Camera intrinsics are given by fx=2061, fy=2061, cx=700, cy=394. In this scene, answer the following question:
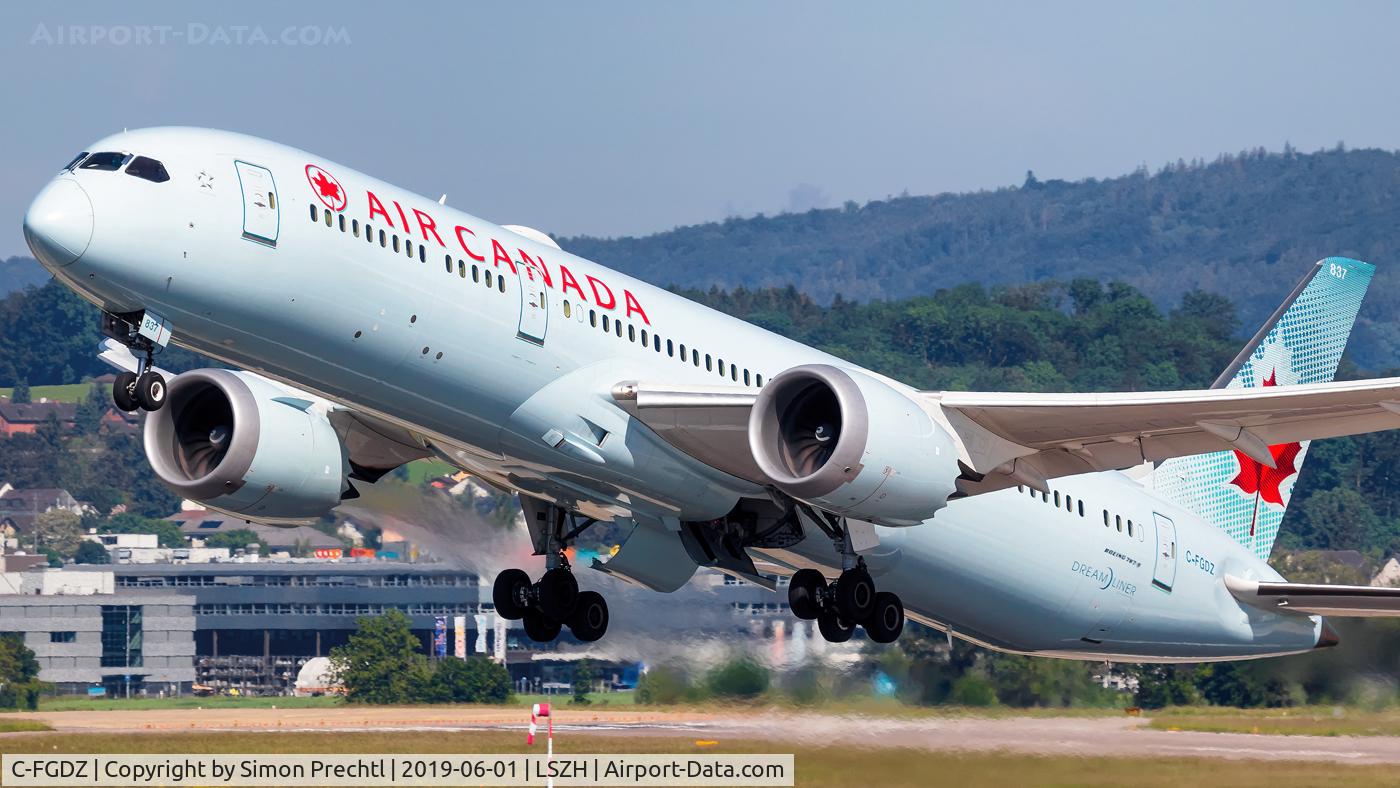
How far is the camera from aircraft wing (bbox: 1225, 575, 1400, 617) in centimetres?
2947

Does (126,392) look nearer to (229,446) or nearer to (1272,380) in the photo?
(229,446)

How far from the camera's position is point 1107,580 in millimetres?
30516

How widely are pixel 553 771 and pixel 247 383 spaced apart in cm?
812

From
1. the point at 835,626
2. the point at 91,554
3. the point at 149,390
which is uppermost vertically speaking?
the point at 91,554

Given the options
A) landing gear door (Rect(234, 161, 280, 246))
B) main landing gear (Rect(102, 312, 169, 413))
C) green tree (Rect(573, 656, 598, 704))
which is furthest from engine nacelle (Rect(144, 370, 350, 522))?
green tree (Rect(573, 656, 598, 704))

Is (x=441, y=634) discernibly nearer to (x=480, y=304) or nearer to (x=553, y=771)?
(x=553, y=771)

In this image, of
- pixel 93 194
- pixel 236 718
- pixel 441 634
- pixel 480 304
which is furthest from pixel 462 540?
pixel 441 634

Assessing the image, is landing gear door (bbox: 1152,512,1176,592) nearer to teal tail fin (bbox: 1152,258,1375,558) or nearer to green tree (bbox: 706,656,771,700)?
teal tail fin (bbox: 1152,258,1375,558)

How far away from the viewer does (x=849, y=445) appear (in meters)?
24.2

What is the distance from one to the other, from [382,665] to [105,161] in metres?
28.4

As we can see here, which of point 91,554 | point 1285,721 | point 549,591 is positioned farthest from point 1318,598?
point 91,554

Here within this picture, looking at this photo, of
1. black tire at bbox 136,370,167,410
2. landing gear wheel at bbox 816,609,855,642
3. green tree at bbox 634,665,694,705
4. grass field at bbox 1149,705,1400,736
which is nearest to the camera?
black tire at bbox 136,370,167,410

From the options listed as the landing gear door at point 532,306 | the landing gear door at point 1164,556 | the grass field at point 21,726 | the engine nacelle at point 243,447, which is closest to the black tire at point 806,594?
the landing gear door at point 532,306

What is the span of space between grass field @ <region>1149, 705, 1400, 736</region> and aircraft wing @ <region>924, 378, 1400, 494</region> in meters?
6.78
